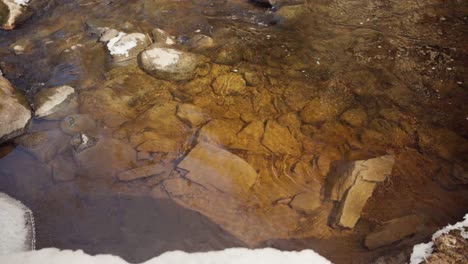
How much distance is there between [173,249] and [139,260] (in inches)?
12.8

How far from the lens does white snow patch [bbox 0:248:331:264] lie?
3.19m

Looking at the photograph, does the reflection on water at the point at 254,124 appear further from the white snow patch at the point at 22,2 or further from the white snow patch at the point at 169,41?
the white snow patch at the point at 22,2

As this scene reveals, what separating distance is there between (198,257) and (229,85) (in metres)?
2.81

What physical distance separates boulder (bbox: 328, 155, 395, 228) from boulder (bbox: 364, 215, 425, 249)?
233mm

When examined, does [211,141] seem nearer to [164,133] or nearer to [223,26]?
[164,133]

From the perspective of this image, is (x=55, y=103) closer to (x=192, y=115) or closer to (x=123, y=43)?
(x=123, y=43)

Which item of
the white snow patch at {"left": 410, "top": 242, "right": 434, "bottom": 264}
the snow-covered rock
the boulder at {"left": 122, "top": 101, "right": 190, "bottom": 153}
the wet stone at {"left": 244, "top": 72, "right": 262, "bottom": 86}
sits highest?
the white snow patch at {"left": 410, "top": 242, "right": 434, "bottom": 264}

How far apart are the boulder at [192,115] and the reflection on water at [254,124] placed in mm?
27

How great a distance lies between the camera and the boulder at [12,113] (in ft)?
14.5

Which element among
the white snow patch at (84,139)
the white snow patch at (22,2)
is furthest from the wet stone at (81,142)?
the white snow patch at (22,2)

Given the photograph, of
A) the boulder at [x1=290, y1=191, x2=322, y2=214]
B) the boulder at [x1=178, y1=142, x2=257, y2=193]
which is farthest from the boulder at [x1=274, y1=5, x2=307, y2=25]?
the boulder at [x1=290, y1=191, x2=322, y2=214]

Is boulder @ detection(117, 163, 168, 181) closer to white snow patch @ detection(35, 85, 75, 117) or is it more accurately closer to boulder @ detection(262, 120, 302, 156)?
boulder @ detection(262, 120, 302, 156)

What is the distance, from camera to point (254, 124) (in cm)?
467

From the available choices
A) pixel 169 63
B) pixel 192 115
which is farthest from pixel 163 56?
pixel 192 115
